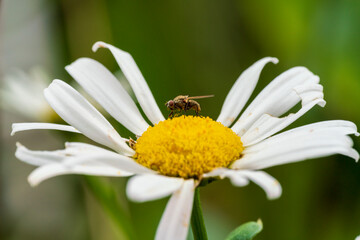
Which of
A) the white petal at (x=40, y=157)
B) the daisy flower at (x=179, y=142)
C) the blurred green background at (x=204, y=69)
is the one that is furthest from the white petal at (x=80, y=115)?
the blurred green background at (x=204, y=69)

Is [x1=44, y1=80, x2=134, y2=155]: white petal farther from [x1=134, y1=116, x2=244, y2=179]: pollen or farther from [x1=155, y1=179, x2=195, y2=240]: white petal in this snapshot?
[x1=155, y1=179, x2=195, y2=240]: white petal

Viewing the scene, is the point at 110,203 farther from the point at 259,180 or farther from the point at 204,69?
the point at 204,69

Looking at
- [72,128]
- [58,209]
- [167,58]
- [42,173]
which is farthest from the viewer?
[58,209]

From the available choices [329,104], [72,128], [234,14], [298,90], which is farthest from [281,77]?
[234,14]

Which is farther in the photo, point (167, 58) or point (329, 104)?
point (167, 58)

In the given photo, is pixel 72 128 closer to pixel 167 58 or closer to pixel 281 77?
pixel 281 77

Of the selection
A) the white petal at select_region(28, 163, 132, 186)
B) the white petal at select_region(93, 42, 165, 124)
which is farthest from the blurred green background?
the white petal at select_region(28, 163, 132, 186)

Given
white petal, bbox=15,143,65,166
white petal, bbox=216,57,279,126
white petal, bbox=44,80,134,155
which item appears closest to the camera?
white petal, bbox=15,143,65,166
